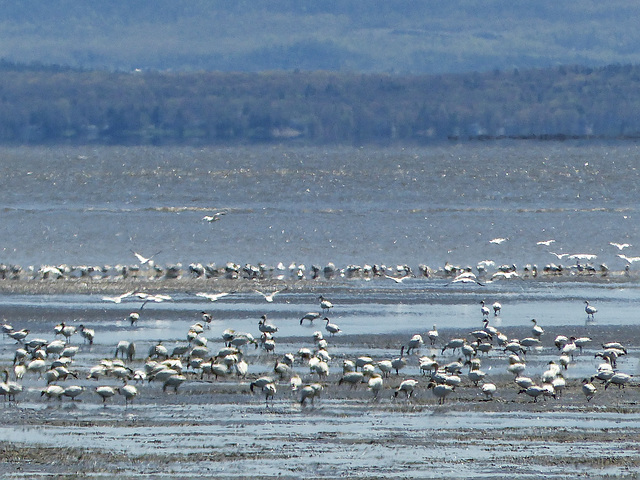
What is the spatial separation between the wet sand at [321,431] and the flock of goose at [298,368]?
0.34 feet

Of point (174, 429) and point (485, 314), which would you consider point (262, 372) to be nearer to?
point (174, 429)

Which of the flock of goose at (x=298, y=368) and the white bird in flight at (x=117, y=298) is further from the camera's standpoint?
the white bird in flight at (x=117, y=298)

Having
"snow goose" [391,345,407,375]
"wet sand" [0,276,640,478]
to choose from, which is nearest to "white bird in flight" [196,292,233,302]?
"wet sand" [0,276,640,478]

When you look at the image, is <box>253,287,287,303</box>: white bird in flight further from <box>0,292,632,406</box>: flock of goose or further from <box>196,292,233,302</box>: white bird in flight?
<box>0,292,632,406</box>: flock of goose

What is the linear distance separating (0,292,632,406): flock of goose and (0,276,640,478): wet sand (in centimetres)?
10

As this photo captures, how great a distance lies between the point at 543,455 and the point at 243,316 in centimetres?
1271

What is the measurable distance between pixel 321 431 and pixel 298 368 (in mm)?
4279

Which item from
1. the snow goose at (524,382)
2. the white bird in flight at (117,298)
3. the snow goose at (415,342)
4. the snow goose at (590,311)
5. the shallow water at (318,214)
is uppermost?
the snow goose at (524,382)

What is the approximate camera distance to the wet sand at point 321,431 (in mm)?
14914

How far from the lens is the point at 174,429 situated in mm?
16578

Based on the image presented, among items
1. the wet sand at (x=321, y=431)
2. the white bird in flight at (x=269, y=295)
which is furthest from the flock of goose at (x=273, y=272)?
the wet sand at (x=321, y=431)

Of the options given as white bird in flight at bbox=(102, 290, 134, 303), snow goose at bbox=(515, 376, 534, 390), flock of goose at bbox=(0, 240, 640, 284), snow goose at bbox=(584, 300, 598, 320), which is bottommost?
flock of goose at bbox=(0, 240, 640, 284)

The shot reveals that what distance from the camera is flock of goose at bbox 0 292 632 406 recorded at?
18328 mm

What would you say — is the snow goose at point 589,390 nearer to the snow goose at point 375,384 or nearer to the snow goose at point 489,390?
the snow goose at point 489,390
